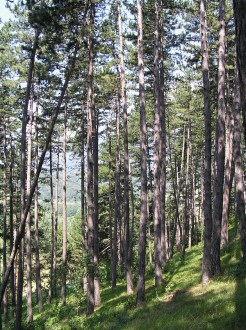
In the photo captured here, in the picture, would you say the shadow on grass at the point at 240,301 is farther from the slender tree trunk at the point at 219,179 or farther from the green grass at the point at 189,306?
the slender tree trunk at the point at 219,179

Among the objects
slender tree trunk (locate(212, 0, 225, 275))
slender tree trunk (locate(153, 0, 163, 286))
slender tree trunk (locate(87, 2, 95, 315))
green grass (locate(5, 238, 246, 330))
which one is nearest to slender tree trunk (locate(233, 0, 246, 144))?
green grass (locate(5, 238, 246, 330))

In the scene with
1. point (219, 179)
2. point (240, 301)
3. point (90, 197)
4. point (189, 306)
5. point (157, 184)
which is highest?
point (219, 179)

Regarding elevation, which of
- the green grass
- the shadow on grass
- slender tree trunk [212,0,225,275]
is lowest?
the green grass

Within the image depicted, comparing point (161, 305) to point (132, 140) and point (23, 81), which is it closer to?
point (23, 81)

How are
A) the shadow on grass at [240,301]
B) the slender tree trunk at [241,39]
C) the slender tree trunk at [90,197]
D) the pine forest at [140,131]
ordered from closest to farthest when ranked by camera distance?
the slender tree trunk at [241,39] → the shadow on grass at [240,301] → the pine forest at [140,131] → the slender tree trunk at [90,197]

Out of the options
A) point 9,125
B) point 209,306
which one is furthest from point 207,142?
point 9,125

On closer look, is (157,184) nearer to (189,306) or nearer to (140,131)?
(140,131)

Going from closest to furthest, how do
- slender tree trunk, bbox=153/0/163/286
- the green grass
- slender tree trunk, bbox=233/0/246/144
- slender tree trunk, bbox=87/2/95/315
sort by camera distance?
slender tree trunk, bbox=233/0/246/144 < the green grass < slender tree trunk, bbox=87/2/95/315 < slender tree trunk, bbox=153/0/163/286

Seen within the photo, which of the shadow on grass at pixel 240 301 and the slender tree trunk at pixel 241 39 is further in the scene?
the shadow on grass at pixel 240 301

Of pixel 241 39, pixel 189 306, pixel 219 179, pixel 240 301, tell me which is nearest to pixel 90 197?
pixel 219 179

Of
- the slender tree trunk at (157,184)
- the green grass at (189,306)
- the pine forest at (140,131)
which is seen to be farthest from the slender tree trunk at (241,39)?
the slender tree trunk at (157,184)

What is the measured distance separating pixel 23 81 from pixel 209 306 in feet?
56.9

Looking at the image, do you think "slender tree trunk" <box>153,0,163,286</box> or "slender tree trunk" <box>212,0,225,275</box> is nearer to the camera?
"slender tree trunk" <box>212,0,225,275</box>

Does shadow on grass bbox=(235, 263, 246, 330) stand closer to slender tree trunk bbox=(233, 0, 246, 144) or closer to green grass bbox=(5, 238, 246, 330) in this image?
green grass bbox=(5, 238, 246, 330)
